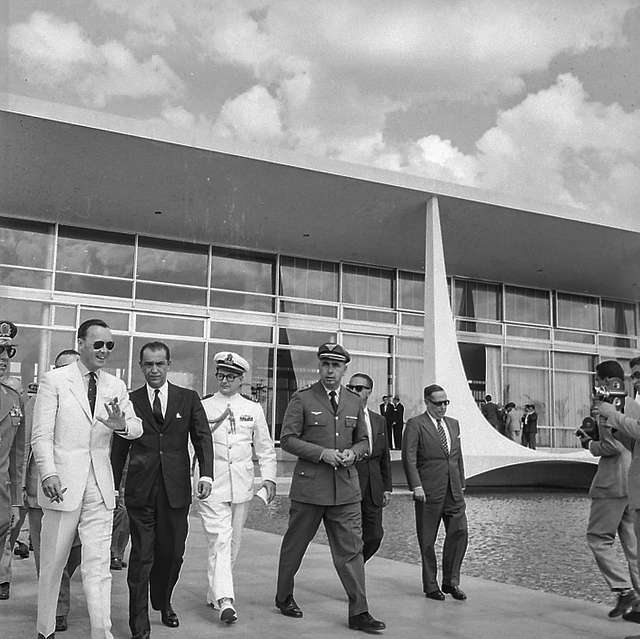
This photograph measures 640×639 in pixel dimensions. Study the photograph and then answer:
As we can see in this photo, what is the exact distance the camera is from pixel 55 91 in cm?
1432

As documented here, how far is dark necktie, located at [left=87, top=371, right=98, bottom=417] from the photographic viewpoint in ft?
14.9

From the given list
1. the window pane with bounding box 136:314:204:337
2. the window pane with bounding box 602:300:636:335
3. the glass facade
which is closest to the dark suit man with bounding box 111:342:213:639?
the glass facade

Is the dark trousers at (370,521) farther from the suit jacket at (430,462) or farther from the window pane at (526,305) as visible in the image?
the window pane at (526,305)

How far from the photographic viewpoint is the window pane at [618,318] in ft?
93.8

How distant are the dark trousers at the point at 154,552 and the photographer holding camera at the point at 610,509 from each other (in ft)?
9.21

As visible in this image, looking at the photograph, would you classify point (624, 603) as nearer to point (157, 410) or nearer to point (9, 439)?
point (157, 410)

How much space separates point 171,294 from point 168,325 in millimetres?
794

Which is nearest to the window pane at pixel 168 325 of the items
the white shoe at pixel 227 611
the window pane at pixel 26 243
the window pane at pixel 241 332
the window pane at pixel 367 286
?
the window pane at pixel 241 332

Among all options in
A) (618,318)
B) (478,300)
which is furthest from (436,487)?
(618,318)

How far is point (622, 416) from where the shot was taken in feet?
15.8

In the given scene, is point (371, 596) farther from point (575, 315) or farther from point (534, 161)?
point (575, 315)

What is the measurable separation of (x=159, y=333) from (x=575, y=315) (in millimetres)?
14425

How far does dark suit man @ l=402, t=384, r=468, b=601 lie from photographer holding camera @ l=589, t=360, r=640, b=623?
4.33 feet

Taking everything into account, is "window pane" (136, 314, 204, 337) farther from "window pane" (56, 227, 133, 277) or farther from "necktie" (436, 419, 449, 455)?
"necktie" (436, 419, 449, 455)
